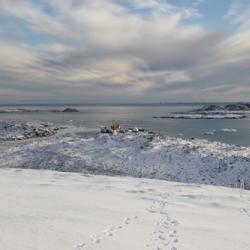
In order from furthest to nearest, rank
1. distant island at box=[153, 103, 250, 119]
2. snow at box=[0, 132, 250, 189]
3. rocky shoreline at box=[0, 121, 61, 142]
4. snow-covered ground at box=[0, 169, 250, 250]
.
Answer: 1. distant island at box=[153, 103, 250, 119]
2. rocky shoreline at box=[0, 121, 61, 142]
3. snow at box=[0, 132, 250, 189]
4. snow-covered ground at box=[0, 169, 250, 250]

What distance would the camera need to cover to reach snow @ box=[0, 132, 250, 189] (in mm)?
19844

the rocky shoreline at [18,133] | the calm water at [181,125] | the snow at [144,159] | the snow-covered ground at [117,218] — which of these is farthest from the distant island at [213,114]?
→ the snow-covered ground at [117,218]

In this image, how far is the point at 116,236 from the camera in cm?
670

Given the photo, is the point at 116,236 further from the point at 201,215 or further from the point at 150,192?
the point at 150,192

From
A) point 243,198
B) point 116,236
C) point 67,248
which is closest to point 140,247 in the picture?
point 116,236

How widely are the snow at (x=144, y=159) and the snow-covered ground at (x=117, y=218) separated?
777cm

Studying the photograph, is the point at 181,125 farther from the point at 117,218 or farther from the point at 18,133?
the point at 117,218

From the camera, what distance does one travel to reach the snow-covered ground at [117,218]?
6.32m

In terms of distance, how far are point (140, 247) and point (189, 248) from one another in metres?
0.92

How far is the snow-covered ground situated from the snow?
7.77 meters

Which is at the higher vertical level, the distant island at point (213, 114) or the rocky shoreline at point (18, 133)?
the distant island at point (213, 114)

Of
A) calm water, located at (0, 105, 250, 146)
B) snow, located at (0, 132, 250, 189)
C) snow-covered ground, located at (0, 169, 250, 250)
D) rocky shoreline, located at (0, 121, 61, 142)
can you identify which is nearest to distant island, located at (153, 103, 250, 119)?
calm water, located at (0, 105, 250, 146)

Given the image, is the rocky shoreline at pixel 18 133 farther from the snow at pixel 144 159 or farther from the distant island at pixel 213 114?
the distant island at pixel 213 114

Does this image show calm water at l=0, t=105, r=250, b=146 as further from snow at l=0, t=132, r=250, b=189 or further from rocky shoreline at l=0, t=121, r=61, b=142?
rocky shoreline at l=0, t=121, r=61, b=142
